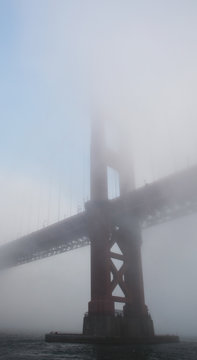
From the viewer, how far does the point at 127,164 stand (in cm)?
3822

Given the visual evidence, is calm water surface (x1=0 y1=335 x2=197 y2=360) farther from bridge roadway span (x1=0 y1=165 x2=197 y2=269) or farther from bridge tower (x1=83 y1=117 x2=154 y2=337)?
bridge roadway span (x1=0 y1=165 x2=197 y2=269)

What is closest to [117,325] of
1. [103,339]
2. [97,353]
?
[103,339]

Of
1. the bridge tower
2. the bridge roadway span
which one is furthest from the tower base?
the bridge roadway span

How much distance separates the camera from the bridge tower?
2644 centimetres

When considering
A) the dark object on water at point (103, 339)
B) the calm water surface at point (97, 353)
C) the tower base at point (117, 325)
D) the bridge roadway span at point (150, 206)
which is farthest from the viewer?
the bridge roadway span at point (150, 206)

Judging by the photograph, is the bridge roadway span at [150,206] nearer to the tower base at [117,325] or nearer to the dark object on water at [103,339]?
the tower base at [117,325]

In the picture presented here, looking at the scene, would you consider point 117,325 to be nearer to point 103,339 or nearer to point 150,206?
point 103,339

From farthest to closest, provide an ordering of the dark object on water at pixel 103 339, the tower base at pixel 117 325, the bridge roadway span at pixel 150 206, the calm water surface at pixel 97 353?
the bridge roadway span at pixel 150 206
the tower base at pixel 117 325
the dark object on water at pixel 103 339
the calm water surface at pixel 97 353

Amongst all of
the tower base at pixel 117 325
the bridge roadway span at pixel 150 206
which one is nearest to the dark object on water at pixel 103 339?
the tower base at pixel 117 325

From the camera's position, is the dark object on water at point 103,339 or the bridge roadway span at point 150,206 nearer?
the dark object on water at point 103,339

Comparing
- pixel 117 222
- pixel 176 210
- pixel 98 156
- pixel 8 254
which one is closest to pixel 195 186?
pixel 176 210

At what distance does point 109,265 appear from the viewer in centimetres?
2855

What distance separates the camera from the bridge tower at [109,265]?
26.4 metres

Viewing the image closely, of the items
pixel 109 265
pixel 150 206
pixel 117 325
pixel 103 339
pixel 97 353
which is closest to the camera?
pixel 97 353
